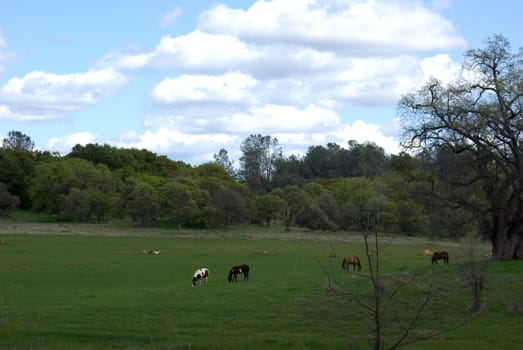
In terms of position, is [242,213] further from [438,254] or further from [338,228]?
[438,254]

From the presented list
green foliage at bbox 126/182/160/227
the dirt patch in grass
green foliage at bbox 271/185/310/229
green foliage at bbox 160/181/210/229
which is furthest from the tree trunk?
green foliage at bbox 271/185/310/229

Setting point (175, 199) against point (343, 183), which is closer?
point (175, 199)

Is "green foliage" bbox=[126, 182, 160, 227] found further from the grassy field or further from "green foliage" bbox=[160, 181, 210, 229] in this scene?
the grassy field

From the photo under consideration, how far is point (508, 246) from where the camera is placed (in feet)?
103

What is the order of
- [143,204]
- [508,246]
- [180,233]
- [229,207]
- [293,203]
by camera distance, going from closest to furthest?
[508,246], [180,233], [143,204], [229,207], [293,203]

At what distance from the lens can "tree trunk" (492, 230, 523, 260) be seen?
31.4 meters

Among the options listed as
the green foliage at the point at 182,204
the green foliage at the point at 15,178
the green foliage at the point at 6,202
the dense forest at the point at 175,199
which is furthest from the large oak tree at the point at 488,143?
the green foliage at the point at 15,178

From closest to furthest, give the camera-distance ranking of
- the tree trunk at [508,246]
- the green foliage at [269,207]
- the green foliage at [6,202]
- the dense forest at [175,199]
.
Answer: the tree trunk at [508,246] < the dense forest at [175,199] < the green foliage at [6,202] < the green foliage at [269,207]

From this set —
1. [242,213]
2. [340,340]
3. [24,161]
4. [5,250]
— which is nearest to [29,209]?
[24,161]

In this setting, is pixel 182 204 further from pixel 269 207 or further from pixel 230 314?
pixel 230 314

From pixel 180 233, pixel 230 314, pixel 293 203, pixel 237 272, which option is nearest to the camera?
pixel 230 314

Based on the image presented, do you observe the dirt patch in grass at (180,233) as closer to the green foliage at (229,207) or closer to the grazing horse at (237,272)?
the green foliage at (229,207)

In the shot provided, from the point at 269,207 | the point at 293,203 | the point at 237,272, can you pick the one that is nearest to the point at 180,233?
the point at 269,207

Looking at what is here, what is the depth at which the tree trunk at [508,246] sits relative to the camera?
31.4 metres
